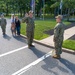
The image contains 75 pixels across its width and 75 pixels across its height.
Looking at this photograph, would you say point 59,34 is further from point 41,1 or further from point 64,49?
point 41,1

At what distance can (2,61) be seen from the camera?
7.68 metres

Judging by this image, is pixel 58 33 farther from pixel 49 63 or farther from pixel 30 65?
pixel 30 65

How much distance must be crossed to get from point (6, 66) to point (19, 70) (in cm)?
66

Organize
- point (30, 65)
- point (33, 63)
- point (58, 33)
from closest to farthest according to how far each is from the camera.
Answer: point (30, 65), point (33, 63), point (58, 33)

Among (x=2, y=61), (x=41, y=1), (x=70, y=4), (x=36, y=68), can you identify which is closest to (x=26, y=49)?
(x=2, y=61)

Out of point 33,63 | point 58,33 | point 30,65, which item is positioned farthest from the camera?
point 58,33

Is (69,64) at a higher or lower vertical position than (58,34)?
lower

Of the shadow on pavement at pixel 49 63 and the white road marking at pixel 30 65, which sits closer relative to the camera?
the white road marking at pixel 30 65

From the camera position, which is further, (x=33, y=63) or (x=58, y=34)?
(x=58, y=34)

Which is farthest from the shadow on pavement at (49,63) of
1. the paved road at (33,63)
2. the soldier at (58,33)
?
the soldier at (58,33)

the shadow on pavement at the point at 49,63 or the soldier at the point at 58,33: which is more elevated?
the soldier at the point at 58,33

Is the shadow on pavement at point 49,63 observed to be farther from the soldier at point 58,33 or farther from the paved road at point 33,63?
the soldier at point 58,33

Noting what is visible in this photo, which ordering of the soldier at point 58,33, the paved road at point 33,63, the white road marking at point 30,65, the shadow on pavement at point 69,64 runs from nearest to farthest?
the white road marking at point 30,65
the paved road at point 33,63
the shadow on pavement at point 69,64
the soldier at point 58,33

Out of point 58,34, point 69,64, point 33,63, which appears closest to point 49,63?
point 33,63
